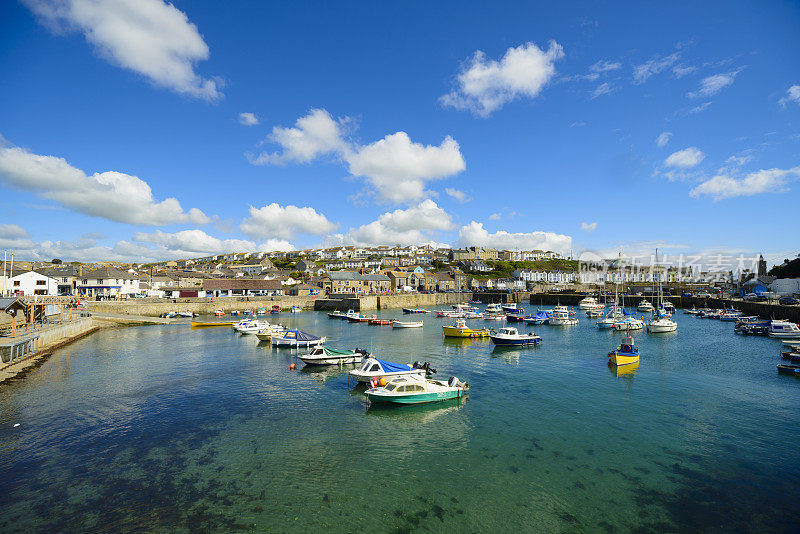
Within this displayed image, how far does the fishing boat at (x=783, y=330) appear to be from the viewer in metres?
42.0

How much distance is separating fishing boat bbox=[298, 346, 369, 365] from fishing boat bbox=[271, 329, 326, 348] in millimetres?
6244

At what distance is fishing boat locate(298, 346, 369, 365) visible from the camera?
28.9 m

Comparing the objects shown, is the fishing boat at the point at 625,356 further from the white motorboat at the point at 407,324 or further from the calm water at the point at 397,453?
the white motorboat at the point at 407,324

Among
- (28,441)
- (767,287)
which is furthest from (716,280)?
(28,441)

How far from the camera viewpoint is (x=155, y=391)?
22.8 meters

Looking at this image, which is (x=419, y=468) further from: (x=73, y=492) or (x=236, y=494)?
(x=73, y=492)

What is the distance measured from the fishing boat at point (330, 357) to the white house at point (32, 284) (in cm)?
6742

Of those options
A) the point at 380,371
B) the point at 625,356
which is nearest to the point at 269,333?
the point at 380,371

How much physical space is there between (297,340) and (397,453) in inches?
919

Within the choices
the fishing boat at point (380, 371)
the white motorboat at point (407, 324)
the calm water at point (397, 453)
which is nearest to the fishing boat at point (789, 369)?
the calm water at point (397, 453)

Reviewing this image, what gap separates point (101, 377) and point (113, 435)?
41.7 feet

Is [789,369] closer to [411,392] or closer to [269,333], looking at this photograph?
[411,392]

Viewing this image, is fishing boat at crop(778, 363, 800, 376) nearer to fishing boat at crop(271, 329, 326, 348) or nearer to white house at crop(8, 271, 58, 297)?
fishing boat at crop(271, 329, 326, 348)

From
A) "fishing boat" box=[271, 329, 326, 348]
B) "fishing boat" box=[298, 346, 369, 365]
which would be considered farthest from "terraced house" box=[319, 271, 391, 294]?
"fishing boat" box=[298, 346, 369, 365]
